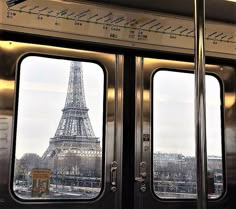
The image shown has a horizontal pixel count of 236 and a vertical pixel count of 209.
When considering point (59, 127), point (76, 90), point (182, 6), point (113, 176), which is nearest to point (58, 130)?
point (59, 127)

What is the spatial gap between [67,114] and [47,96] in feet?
0.56

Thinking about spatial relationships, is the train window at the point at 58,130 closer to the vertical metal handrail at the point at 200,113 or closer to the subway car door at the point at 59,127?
the subway car door at the point at 59,127

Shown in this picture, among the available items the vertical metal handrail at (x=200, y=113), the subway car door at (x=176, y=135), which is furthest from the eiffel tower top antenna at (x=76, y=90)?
the vertical metal handrail at (x=200, y=113)

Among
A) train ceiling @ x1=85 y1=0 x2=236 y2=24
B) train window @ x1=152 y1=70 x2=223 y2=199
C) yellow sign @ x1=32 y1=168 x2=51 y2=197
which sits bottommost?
yellow sign @ x1=32 y1=168 x2=51 y2=197

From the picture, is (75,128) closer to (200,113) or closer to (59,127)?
(59,127)

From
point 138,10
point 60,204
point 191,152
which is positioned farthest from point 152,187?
point 138,10

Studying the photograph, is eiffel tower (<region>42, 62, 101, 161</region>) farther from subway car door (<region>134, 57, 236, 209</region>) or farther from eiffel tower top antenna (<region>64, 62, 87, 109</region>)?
subway car door (<region>134, 57, 236, 209</region>)

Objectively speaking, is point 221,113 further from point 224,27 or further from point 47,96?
point 47,96

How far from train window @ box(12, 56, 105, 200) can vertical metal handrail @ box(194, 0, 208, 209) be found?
1.19m

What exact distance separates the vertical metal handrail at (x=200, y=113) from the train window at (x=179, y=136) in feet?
4.07

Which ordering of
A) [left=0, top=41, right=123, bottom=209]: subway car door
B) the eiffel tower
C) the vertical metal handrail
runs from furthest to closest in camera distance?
the eiffel tower < [left=0, top=41, right=123, bottom=209]: subway car door < the vertical metal handrail

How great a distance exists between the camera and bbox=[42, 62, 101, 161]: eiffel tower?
7.96 ft

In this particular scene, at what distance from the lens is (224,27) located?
9.16ft

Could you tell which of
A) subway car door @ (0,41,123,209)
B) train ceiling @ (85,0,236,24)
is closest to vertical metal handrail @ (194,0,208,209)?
train ceiling @ (85,0,236,24)
